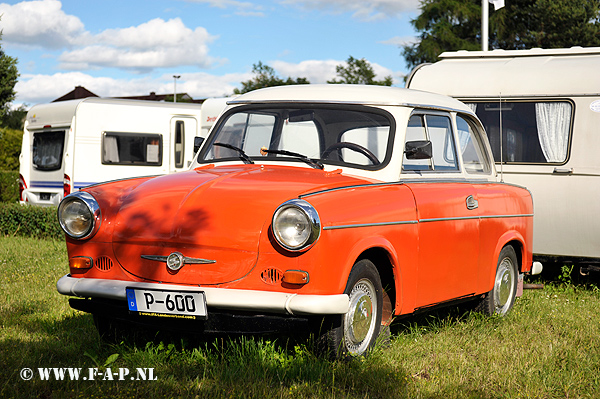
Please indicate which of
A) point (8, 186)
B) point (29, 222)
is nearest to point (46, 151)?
point (29, 222)

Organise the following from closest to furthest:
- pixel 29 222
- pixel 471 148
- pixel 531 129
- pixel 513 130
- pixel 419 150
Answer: pixel 419 150 < pixel 471 148 < pixel 531 129 < pixel 513 130 < pixel 29 222

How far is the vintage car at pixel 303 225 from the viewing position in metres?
4.30

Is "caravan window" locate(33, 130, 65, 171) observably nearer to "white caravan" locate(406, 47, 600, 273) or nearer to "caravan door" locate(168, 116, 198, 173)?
"caravan door" locate(168, 116, 198, 173)

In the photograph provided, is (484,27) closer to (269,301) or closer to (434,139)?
(434,139)

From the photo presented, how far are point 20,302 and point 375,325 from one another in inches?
149

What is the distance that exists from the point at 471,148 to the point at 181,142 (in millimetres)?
10106

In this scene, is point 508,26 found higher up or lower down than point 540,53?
higher up

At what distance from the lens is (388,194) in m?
5.00

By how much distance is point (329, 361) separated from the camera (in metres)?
4.52

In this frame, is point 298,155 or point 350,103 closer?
point 298,155

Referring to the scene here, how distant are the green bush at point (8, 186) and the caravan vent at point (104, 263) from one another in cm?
1995

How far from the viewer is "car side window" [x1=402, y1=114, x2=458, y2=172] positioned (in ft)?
18.6

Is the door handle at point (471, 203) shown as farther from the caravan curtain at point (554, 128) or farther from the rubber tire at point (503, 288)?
the caravan curtain at point (554, 128)

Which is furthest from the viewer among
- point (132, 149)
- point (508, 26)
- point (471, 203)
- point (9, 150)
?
point (508, 26)
